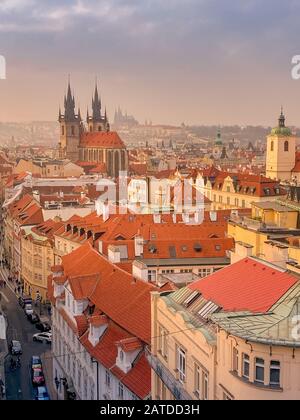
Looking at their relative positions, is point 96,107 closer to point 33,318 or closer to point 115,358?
point 33,318

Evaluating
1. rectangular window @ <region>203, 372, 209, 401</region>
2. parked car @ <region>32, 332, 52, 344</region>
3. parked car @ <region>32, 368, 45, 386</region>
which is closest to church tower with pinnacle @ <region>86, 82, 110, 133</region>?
parked car @ <region>32, 332, 52, 344</region>

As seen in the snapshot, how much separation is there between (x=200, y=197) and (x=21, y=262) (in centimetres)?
786

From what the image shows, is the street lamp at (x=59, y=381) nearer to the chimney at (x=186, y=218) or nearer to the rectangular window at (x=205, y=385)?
the rectangular window at (x=205, y=385)

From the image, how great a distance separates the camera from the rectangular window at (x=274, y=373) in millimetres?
5527

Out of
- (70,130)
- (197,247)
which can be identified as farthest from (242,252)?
(70,130)

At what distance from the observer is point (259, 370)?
220 inches

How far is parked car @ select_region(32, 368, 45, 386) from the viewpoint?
12.7 metres

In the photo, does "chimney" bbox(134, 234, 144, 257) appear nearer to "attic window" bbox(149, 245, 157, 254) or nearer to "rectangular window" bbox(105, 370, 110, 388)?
"attic window" bbox(149, 245, 157, 254)

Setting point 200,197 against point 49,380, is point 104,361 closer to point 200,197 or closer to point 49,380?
point 49,380

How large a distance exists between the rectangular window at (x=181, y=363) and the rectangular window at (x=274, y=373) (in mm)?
1562

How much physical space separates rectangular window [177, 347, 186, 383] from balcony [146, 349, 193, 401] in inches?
3.4

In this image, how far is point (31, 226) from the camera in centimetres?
2314

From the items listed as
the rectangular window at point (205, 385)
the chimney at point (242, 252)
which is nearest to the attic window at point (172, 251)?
the chimney at point (242, 252)
